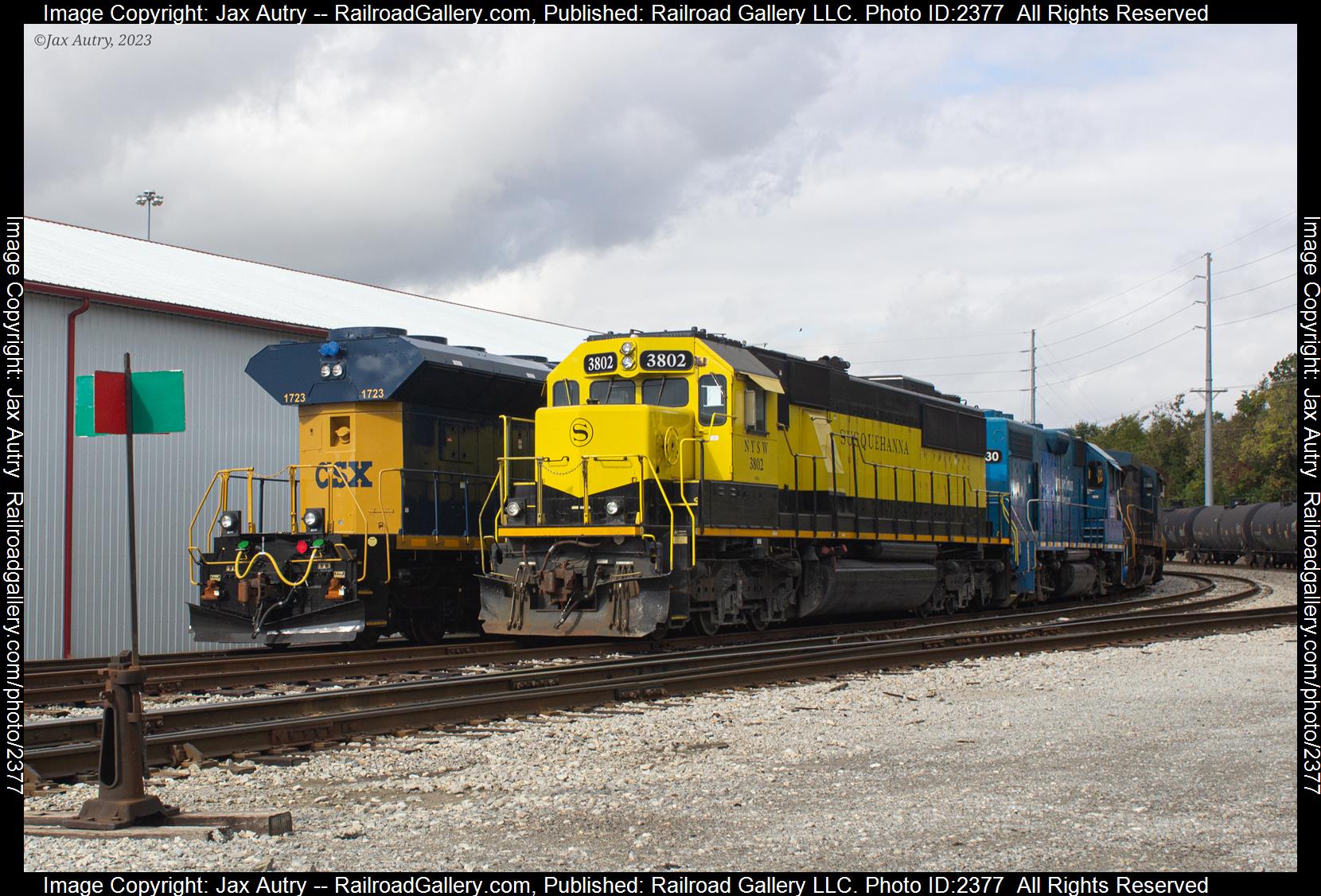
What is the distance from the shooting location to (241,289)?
21391 mm

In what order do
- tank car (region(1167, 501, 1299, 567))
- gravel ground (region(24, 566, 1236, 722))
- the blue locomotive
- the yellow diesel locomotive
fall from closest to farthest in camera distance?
1. gravel ground (region(24, 566, 1236, 722))
2. the yellow diesel locomotive
3. the blue locomotive
4. tank car (region(1167, 501, 1299, 567))

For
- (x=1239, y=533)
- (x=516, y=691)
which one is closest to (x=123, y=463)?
(x=516, y=691)

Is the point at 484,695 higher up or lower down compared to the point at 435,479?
lower down

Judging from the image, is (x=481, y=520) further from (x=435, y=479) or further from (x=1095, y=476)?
(x=1095, y=476)

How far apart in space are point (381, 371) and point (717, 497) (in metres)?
4.34

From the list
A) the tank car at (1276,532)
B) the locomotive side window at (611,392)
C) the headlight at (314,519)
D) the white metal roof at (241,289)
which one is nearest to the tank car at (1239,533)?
the tank car at (1276,532)

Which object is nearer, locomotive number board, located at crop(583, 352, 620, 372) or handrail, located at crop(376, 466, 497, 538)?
locomotive number board, located at crop(583, 352, 620, 372)

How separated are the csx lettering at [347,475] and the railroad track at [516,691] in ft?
13.1

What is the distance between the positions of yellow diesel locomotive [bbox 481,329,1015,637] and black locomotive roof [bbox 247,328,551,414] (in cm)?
106

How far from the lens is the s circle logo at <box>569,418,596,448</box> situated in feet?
47.0

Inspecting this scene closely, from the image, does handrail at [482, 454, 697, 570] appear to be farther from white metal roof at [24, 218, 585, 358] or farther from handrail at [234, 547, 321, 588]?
white metal roof at [24, 218, 585, 358]

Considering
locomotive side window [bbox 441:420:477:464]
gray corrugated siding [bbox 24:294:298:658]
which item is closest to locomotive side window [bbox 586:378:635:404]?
locomotive side window [bbox 441:420:477:464]

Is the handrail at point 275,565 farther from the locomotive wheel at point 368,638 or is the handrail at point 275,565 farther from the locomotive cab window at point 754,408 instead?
the locomotive cab window at point 754,408
